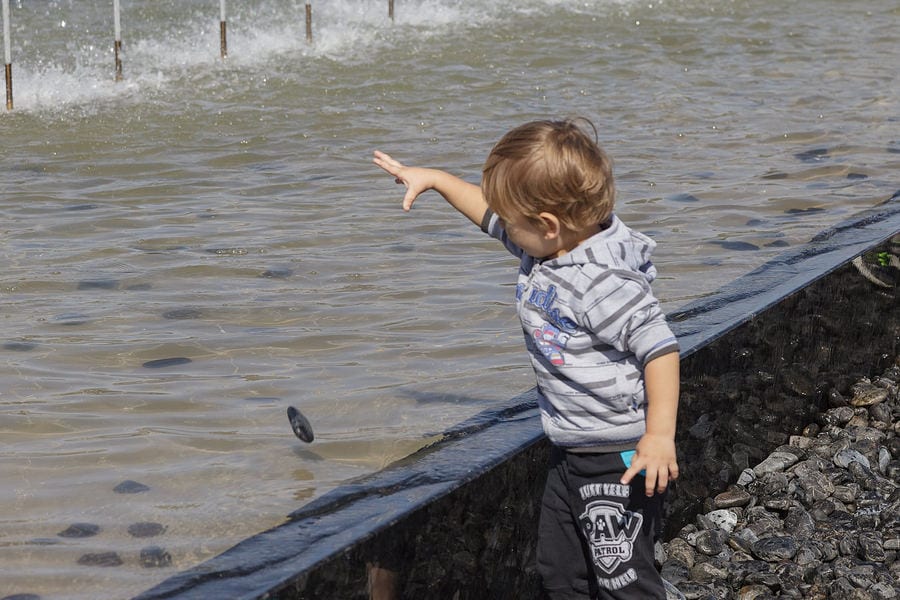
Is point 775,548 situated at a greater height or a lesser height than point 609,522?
lesser

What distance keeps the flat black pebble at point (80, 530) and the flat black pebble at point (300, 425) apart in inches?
23.9

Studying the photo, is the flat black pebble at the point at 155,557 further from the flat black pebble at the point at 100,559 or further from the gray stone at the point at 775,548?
the gray stone at the point at 775,548

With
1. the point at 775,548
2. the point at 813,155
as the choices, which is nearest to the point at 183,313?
the point at 775,548

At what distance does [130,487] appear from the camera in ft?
11.4

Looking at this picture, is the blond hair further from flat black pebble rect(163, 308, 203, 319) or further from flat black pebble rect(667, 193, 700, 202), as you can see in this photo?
flat black pebble rect(667, 193, 700, 202)

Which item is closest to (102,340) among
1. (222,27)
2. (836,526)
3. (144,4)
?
(836,526)

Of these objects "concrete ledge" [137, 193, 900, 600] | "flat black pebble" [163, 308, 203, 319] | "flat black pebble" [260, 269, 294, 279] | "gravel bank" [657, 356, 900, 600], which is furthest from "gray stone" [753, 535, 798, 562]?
"flat black pebble" [260, 269, 294, 279]

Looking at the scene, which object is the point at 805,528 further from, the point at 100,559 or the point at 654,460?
the point at 100,559

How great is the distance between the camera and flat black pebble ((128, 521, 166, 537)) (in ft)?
10.3

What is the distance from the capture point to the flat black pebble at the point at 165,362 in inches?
179

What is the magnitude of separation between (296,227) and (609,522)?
13.6 feet

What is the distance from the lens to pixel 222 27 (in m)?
13.9

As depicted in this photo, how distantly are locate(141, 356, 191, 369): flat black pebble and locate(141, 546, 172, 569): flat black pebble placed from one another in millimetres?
1564

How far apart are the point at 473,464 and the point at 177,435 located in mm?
1148
